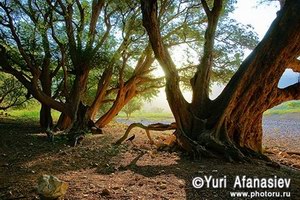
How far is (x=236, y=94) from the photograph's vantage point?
29.1 ft

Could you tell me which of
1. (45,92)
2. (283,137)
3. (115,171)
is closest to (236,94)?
(115,171)

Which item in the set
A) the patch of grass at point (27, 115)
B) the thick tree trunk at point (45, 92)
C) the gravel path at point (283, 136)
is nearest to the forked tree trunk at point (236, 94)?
the gravel path at point (283, 136)

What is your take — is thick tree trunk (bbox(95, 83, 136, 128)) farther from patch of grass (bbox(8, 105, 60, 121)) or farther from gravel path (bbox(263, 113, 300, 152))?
patch of grass (bbox(8, 105, 60, 121))

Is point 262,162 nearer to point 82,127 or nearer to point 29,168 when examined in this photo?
point 29,168

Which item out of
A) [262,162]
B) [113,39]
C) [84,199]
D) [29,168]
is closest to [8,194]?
[84,199]

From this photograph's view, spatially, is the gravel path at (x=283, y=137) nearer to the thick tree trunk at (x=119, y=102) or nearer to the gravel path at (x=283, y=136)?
the gravel path at (x=283, y=136)

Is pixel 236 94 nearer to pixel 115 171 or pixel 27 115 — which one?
pixel 115 171

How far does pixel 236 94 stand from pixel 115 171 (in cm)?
406

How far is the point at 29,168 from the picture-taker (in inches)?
281

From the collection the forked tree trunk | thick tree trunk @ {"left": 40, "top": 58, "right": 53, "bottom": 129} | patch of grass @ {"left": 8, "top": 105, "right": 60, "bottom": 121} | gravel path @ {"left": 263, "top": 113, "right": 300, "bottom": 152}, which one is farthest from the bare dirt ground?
patch of grass @ {"left": 8, "top": 105, "right": 60, "bottom": 121}

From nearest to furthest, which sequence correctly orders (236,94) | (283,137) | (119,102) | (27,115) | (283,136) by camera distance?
(236,94) < (119,102) < (283,137) < (283,136) < (27,115)

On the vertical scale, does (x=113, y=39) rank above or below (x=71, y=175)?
above

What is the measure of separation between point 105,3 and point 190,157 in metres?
9.68

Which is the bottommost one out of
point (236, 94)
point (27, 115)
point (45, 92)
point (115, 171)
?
point (115, 171)
